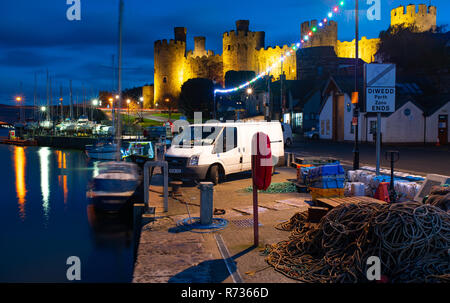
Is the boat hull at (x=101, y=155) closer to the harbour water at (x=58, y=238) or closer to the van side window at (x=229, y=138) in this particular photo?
the harbour water at (x=58, y=238)

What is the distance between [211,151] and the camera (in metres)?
14.4

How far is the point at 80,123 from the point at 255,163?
221 feet

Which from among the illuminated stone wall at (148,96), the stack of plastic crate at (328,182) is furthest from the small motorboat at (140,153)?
the illuminated stone wall at (148,96)

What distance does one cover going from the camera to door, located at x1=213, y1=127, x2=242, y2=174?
14.6m

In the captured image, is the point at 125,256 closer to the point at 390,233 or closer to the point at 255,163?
the point at 255,163

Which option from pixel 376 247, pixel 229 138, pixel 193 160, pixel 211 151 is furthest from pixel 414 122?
pixel 376 247

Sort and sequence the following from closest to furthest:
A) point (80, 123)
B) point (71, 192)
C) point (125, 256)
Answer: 1. point (125, 256)
2. point (71, 192)
3. point (80, 123)

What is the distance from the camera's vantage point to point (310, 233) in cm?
655

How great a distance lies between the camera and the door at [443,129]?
36438mm

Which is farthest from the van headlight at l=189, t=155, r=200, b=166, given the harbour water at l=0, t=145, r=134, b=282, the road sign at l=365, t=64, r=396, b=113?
the road sign at l=365, t=64, r=396, b=113

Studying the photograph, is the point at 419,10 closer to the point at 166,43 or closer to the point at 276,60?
the point at 276,60

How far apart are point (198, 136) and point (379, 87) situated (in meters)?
6.60

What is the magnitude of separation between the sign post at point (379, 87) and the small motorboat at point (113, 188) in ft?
25.4
